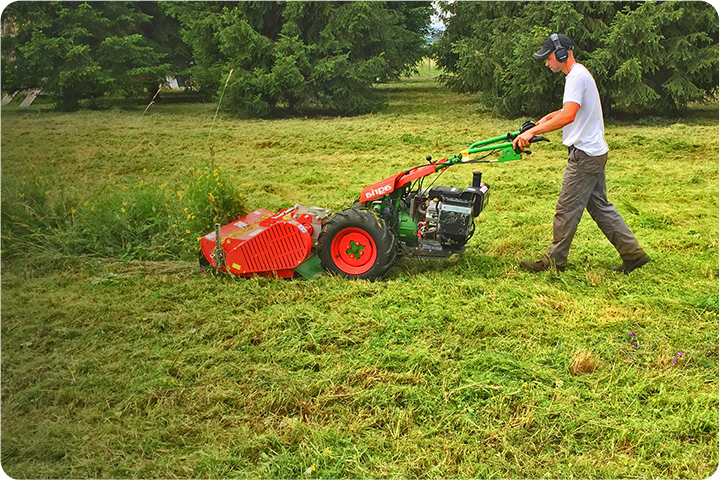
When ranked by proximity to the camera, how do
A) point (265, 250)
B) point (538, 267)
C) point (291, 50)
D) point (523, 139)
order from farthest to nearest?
point (291, 50), point (538, 267), point (265, 250), point (523, 139)

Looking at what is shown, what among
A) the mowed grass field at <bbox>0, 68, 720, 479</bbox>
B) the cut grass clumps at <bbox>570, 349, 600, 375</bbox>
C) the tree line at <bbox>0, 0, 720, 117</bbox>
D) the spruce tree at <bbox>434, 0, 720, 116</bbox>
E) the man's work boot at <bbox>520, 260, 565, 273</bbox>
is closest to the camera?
the mowed grass field at <bbox>0, 68, 720, 479</bbox>

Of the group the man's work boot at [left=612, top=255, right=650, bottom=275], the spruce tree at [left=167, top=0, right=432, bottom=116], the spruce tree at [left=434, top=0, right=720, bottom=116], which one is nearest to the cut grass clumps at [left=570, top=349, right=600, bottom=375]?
the man's work boot at [left=612, top=255, right=650, bottom=275]

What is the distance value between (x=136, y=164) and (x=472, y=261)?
5848mm

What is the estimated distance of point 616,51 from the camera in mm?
12117

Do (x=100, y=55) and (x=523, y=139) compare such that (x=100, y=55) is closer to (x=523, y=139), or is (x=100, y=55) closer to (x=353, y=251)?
(x=353, y=251)

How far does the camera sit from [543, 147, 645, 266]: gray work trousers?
4301 mm

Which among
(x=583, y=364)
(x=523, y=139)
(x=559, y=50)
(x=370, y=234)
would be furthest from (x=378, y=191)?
(x=583, y=364)

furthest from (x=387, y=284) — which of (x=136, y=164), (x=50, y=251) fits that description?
(x=136, y=164)

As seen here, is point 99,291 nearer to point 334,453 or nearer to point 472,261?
point 334,453

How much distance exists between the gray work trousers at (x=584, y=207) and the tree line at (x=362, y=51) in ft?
28.6

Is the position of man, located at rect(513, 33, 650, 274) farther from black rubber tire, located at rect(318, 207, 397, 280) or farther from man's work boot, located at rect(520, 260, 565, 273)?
black rubber tire, located at rect(318, 207, 397, 280)

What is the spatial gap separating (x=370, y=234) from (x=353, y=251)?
243 mm

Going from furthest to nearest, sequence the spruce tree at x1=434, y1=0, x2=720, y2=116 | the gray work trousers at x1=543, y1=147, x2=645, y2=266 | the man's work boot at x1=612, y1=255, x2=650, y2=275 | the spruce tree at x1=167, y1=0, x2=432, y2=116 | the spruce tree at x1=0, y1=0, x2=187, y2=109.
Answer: the spruce tree at x1=167, y1=0, x2=432, y2=116 → the spruce tree at x1=0, y1=0, x2=187, y2=109 → the spruce tree at x1=434, y1=0, x2=720, y2=116 → the man's work boot at x1=612, y1=255, x2=650, y2=275 → the gray work trousers at x1=543, y1=147, x2=645, y2=266

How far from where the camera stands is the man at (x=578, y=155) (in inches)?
164
